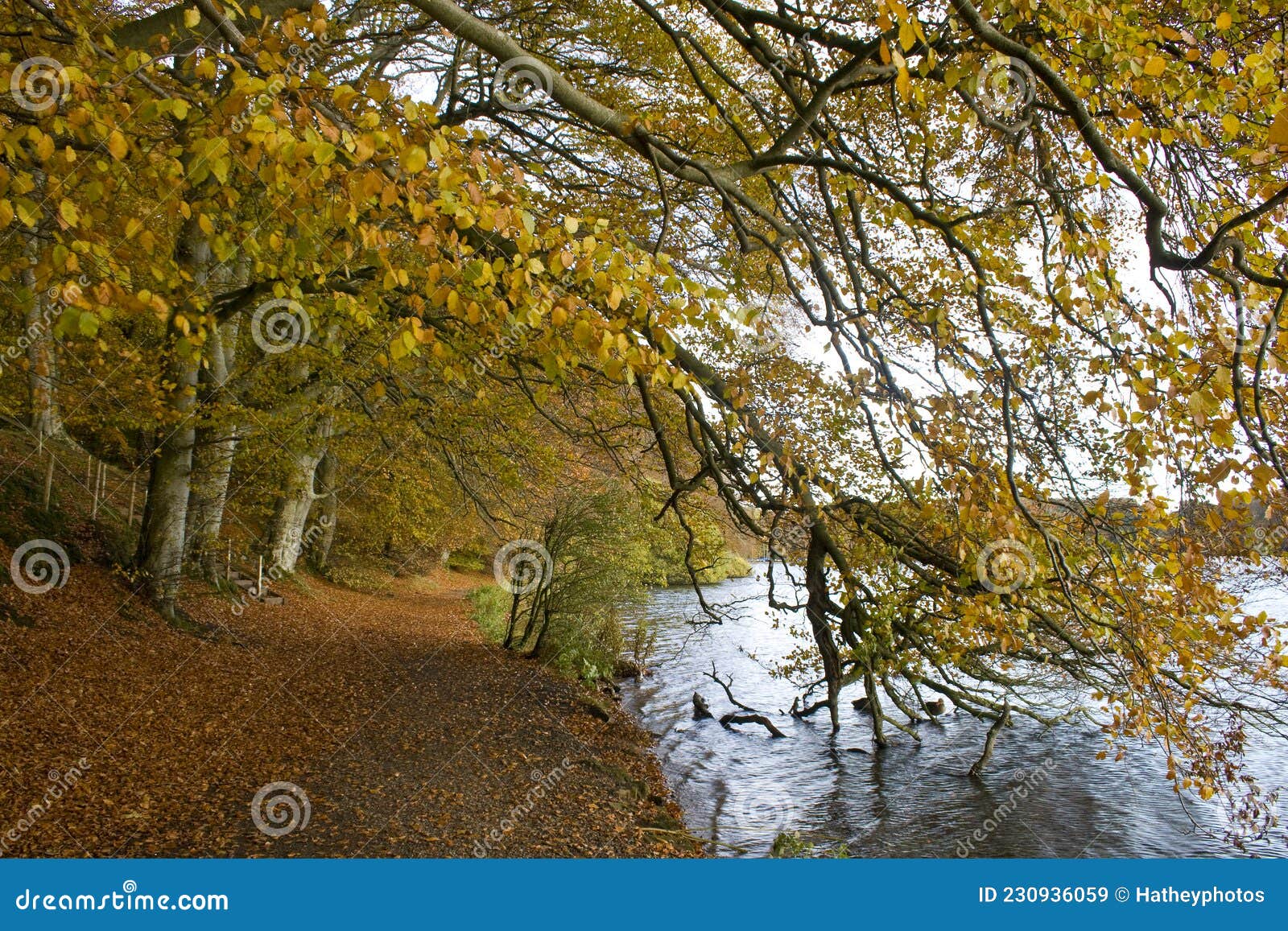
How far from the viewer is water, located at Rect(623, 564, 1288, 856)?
8961mm

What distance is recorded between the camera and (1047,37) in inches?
177

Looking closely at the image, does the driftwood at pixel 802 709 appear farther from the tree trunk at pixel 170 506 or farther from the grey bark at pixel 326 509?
the grey bark at pixel 326 509

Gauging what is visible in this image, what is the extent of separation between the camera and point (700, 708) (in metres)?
14.4

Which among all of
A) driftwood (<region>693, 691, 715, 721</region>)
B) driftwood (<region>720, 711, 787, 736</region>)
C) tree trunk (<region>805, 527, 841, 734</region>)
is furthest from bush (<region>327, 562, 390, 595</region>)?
tree trunk (<region>805, 527, 841, 734</region>)

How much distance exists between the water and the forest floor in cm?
94

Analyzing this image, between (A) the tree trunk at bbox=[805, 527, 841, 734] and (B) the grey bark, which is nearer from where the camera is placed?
(A) the tree trunk at bbox=[805, 527, 841, 734]

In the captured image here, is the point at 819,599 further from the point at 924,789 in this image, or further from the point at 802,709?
the point at 802,709

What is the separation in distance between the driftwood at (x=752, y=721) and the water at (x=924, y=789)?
165 mm

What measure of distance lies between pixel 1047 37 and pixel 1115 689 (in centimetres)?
575

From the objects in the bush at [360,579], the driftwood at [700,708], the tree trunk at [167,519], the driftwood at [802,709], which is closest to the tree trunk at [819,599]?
the driftwood at [802,709]

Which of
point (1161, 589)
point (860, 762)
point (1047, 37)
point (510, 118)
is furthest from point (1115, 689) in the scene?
point (510, 118)

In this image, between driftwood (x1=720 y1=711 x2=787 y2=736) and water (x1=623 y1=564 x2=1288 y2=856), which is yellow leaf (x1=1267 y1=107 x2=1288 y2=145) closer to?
water (x1=623 y1=564 x2=1288 y2=856)

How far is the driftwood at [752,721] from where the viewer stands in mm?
13258

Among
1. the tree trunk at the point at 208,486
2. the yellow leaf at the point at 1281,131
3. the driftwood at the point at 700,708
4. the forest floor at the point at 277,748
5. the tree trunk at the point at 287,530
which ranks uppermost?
the yellow leaf at the point at 1281,131
